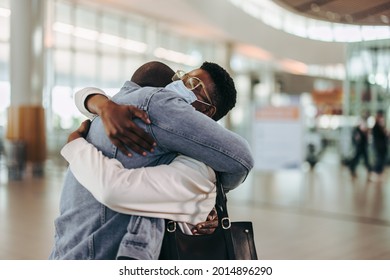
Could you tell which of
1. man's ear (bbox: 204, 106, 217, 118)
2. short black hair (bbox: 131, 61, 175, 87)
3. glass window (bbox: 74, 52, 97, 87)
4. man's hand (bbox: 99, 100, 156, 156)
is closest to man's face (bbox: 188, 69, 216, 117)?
man's ear (bbox: 204, 106, 217, 118)

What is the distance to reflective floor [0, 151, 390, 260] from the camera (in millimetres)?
4246

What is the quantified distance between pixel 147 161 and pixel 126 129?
126mm

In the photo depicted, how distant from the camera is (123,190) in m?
1.29

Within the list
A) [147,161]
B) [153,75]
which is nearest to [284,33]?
[153,75]

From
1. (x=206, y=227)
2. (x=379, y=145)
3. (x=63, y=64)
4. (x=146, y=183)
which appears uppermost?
(x=63, y=64)

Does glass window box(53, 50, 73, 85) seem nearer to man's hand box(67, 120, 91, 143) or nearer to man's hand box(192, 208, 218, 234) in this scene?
man's hand box(67, 120, 91, 143)

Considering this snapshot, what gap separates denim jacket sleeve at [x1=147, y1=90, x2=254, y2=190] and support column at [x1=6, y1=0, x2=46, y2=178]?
32.7 feet

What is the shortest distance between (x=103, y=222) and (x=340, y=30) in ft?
11.8

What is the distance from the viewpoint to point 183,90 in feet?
4.62

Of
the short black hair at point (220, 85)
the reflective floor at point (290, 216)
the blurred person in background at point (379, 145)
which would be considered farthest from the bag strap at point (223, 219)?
the blurred person in background at point (379, 145)

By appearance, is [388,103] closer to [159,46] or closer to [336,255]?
[336,255]

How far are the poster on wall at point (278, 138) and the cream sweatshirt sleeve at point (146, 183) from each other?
5546 mm

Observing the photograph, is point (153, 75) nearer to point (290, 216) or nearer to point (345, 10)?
point (345, 10)
